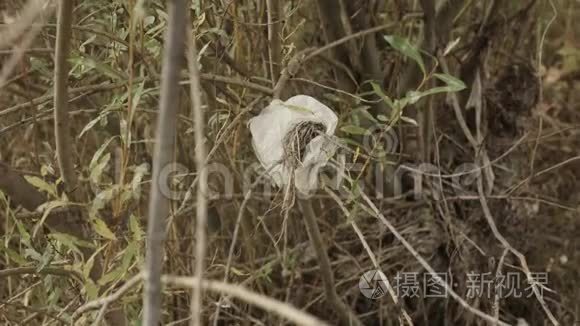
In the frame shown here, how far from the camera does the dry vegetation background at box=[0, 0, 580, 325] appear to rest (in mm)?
941

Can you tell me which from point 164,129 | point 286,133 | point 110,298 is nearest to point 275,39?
point 286,133

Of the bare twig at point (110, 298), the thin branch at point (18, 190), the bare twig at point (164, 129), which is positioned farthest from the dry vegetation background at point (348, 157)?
the bare twig at point (164, 129)

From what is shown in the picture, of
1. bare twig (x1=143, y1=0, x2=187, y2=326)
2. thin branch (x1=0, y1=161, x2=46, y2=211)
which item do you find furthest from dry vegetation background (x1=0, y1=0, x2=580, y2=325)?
bare twig (x1=143, y1=0, x2=187, y2=326)

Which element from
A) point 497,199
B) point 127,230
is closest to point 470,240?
point 497,199

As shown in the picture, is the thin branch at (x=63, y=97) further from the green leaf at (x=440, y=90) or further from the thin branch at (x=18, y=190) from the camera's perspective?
the green leaf at (x=440, y=90)

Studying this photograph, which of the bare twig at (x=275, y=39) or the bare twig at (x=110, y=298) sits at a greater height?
the bare twig at (x=275, y=39)

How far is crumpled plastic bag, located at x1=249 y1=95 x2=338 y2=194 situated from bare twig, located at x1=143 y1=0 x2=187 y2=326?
0.41 m

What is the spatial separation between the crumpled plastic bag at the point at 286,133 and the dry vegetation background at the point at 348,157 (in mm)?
60

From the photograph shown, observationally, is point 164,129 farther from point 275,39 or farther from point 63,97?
point 275,39

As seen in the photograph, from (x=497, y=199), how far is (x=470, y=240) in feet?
0.43

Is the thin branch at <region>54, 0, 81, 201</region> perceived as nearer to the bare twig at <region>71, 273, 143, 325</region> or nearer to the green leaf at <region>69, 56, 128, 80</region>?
the green leaf at <region>69, 56, 128, 80</region>

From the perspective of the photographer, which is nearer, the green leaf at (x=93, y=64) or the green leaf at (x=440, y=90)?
the green leaf at (x=93, y=64)

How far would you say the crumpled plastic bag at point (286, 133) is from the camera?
820 millimetres

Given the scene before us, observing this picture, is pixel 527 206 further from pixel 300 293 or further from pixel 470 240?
pixel 300 293
